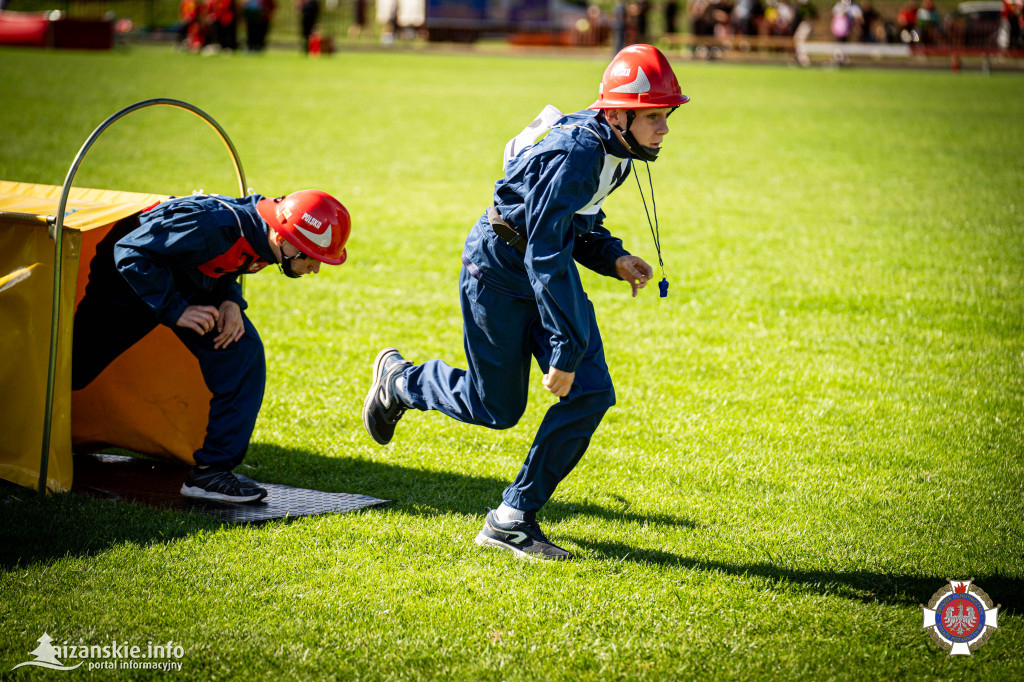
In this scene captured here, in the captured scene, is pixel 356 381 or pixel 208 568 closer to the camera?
pixel 208 568

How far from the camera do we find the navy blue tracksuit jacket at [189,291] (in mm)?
4328

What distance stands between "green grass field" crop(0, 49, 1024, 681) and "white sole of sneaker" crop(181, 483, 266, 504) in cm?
24

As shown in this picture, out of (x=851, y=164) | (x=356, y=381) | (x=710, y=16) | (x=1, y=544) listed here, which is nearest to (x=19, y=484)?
(x=1, y=544)

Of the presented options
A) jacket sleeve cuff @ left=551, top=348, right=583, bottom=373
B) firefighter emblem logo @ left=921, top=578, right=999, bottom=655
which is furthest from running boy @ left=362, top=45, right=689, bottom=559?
firefighter emblem logo @ left=921, top=578, right=999, bottom=655

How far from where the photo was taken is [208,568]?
13.4 feet

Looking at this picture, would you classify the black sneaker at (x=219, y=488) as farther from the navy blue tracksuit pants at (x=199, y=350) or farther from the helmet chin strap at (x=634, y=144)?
the helmet chin strap at (x=634, y=144)

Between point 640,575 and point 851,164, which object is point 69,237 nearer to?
point 640,575

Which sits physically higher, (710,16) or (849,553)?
(710,16)

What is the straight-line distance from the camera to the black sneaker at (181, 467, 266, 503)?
4785 millimetres

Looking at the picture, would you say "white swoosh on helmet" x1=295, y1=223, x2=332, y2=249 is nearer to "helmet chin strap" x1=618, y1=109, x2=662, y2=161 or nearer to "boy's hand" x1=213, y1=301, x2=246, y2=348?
"boy's hand" x1=213, y1=301, x2=246, y2=348

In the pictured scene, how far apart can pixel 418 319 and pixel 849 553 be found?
4499 mm

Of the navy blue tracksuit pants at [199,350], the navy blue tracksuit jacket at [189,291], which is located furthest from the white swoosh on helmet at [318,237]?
the navy blue tracksuit pants at [199,350]

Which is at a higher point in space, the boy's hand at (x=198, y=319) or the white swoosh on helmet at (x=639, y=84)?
the white swoosh on helmet at (x=639, y=84)

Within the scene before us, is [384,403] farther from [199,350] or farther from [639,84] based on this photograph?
[639,84]
